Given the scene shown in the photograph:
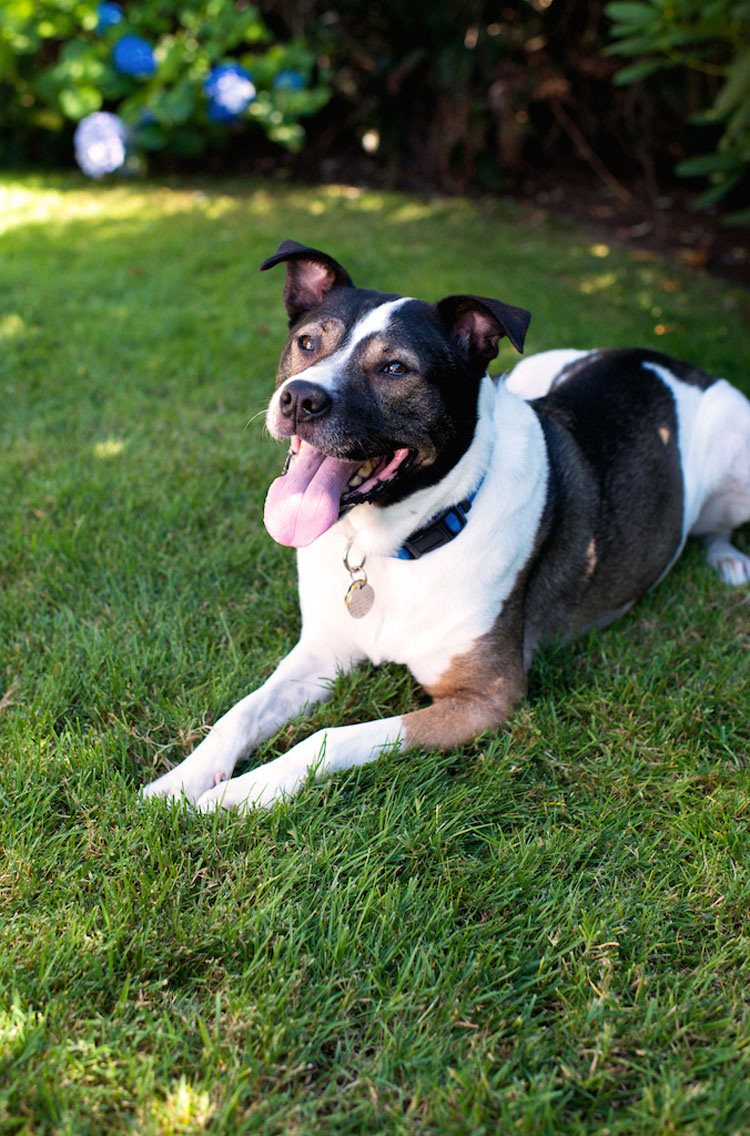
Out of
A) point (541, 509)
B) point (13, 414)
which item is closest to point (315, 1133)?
point (541, 509)

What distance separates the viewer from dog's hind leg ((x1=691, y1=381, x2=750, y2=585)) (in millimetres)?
3986

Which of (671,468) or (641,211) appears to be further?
(641,211)

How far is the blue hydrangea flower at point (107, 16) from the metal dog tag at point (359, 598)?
339 inches

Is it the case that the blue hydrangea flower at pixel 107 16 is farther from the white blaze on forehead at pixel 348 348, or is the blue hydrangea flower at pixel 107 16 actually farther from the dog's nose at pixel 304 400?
the dog's nose at pixel 304 400

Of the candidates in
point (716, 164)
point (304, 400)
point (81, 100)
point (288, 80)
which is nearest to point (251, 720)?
point (304, 400)

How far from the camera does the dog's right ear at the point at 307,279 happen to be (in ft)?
10.0

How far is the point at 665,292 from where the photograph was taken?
295 inches

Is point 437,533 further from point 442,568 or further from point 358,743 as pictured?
point 358,743

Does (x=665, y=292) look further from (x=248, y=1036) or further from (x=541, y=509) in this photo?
(x=248, y=1036)

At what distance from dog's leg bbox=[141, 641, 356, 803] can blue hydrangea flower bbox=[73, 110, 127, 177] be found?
27.1 ft

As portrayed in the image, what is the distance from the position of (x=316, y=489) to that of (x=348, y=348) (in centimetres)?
46

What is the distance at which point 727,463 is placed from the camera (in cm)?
400

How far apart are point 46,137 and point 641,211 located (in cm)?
685

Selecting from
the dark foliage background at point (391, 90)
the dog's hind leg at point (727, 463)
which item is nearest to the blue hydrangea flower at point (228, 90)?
the dark foliage background at point (391, 90)
